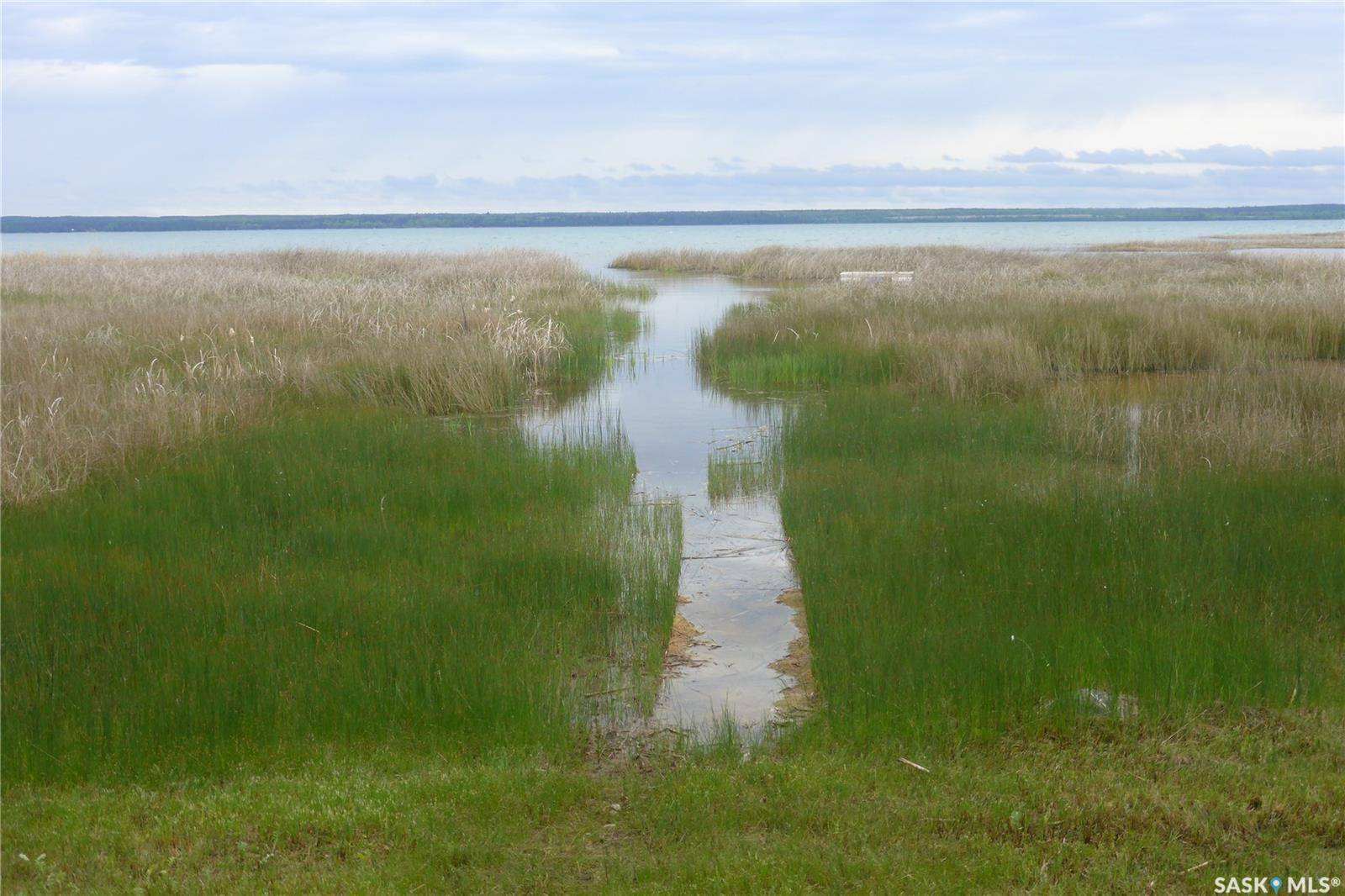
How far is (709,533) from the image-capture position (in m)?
10.5

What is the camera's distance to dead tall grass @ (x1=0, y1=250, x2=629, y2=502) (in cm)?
1138

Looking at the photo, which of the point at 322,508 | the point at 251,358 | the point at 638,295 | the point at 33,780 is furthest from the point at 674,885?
the point at 638,295

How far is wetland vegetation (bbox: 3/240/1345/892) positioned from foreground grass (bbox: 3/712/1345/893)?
0.07ft

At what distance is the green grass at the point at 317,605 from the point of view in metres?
5.91

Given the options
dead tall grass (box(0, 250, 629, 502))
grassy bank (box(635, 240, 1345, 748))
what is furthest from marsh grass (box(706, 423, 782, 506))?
dead tall grass (box(0, 250, 629, 502))

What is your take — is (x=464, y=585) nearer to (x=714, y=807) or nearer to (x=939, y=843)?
(x=714, y=807)

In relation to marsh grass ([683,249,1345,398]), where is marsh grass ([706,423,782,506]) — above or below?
below

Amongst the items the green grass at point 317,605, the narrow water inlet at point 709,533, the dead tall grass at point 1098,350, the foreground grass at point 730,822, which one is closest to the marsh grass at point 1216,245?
the dead tall grass at point 1098,350

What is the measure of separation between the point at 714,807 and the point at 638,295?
103 feet

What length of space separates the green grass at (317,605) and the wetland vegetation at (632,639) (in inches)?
1.3

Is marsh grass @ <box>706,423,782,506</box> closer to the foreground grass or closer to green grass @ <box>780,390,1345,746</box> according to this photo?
green grass @ <box>780,390,1345,746</box>

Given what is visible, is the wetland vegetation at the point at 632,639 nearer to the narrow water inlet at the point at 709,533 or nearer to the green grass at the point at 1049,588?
the green grass at the point at 1049,588

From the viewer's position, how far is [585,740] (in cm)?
607

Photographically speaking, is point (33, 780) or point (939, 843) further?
point (33, 780)
